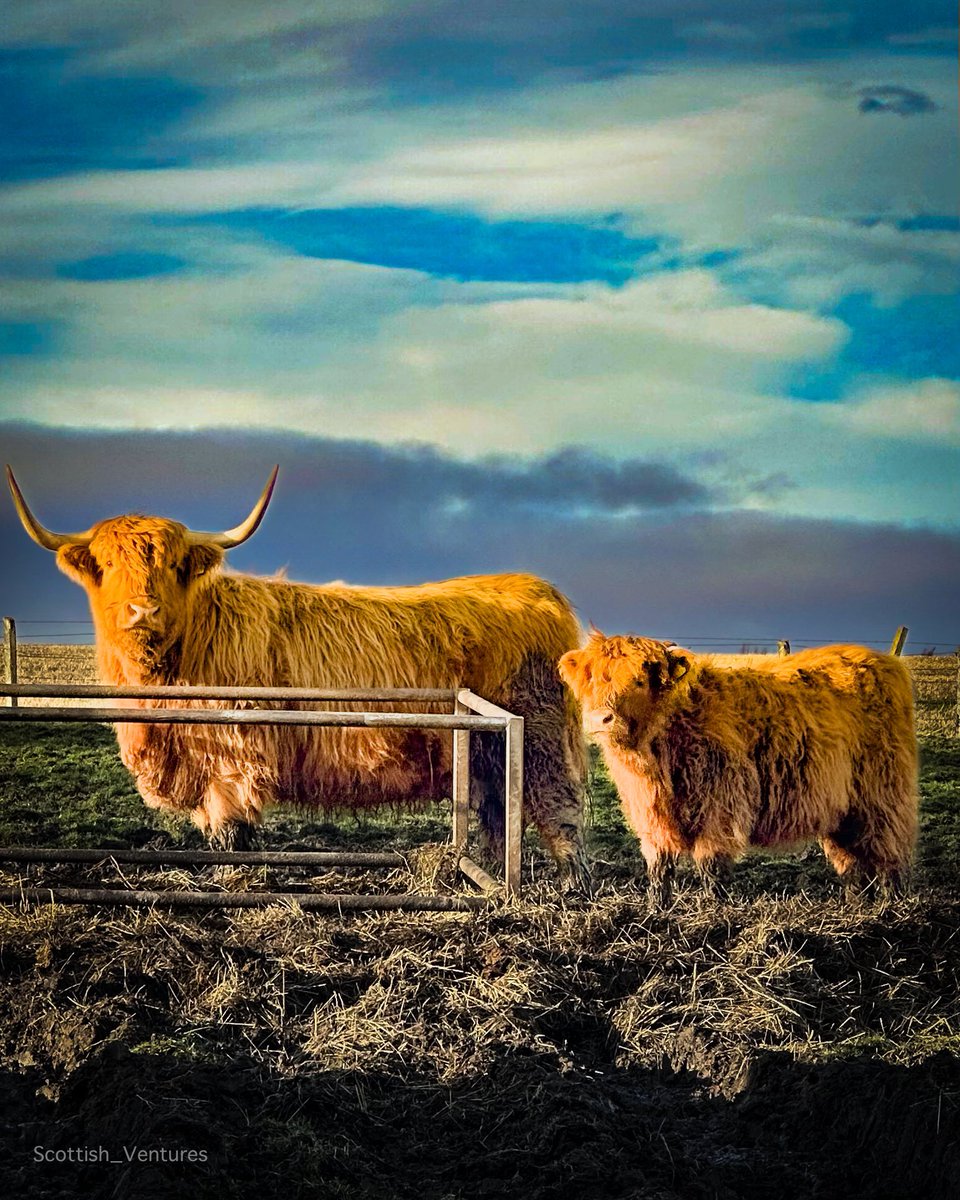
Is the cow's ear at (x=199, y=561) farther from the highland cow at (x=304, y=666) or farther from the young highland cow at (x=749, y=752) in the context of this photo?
the young highland cow at (x=749, y=752)

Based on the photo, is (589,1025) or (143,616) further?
(143,616)

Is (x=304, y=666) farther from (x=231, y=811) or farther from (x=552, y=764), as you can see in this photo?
(x=552, y=764)

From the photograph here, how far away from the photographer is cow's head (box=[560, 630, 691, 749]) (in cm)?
569

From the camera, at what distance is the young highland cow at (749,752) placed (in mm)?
5785

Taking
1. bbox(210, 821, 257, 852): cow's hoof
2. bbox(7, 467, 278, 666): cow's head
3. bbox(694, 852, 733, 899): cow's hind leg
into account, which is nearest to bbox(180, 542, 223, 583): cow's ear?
bbox(7, 467, 278, 666): cow's head

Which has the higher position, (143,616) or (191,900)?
(143,616)

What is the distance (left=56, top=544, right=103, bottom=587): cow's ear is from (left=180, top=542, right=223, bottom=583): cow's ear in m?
0.45

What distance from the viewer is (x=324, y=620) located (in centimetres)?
677

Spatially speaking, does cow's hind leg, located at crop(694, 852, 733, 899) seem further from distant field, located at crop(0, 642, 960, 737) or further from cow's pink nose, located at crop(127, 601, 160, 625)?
distant field, located at crop(0, 642, 960, 737)

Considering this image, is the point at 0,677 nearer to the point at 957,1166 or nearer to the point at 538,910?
the point at 538,910

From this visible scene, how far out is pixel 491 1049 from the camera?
3.90m

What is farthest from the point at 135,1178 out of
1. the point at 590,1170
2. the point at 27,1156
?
the point at 590,1170

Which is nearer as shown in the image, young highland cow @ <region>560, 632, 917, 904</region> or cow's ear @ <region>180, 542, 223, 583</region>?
young highland cow @ <region>560, 632, 917, 904</region>

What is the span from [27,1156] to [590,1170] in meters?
1.46
